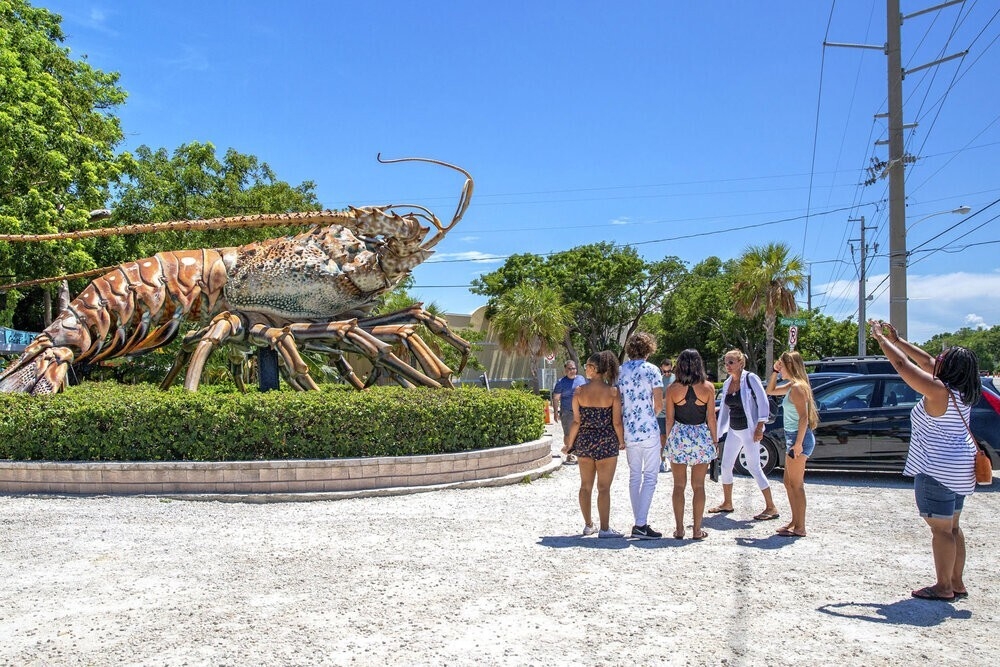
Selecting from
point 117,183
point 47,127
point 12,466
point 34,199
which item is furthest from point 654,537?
point 117,183

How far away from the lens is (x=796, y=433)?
7.09 meters

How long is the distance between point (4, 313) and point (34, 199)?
633 cm

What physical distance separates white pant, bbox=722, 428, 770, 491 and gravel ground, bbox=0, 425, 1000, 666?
46 cm

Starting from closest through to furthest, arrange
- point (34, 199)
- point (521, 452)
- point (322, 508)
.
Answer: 1. point (322, 508)
2. point (521, 452)
3. point (34, 199)

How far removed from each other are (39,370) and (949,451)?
1086 centimetres

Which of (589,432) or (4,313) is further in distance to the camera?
(4,313)

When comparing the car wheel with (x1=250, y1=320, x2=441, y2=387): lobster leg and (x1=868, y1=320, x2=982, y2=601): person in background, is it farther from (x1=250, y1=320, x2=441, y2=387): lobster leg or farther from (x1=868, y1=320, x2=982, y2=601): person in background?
(x1=868, y1=320, x2=982, y2=601): person in background

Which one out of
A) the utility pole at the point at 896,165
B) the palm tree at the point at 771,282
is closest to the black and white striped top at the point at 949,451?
the utility pole at the point at 896,165

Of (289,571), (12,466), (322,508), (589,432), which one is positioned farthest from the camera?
(12,466)

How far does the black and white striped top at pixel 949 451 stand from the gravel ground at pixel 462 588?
2.61 ft

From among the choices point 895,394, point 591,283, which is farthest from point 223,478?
point 591,283

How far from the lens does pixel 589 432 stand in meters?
6.64

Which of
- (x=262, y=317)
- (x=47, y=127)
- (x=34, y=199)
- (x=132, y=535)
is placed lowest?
(x=132, y=535)

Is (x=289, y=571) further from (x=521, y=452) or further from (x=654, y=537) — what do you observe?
(x=521, y=452)
